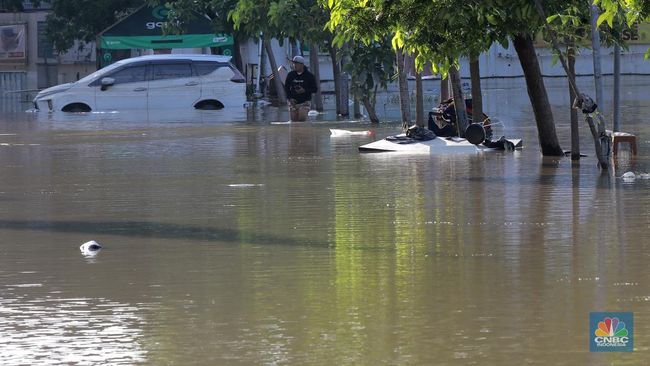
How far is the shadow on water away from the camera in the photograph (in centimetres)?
1177

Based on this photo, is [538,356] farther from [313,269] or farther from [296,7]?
[296,7]

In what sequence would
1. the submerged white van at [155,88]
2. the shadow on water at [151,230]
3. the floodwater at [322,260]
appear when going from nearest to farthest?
the floodwater at [322,260] < the shadow on water at [151,230] < the submerged white van at [155,88]

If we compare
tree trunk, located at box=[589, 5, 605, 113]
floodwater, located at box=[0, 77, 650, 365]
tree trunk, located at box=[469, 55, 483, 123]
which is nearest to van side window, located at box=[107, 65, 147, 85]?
tree trunk, located at box=[469, 55, 483, 123]

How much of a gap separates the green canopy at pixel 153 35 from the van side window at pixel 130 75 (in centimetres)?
472

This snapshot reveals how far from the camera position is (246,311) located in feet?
28.6

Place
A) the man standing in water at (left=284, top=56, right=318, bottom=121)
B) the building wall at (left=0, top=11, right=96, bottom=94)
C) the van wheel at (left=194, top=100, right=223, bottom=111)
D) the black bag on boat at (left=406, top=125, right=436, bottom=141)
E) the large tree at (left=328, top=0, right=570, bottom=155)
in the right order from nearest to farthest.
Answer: the large tree at (left=328, top=0, right=570, bottom=155), the black bag on boat at (left=406, top=125, right=436, bottom=141), the man standing in water at (left=284, top=56, right=318, bottom=121), the van wheel at (left=194, top=100, right=223, bottom=111), the building wall at (left=0, top=11, right=96, bottom=94)

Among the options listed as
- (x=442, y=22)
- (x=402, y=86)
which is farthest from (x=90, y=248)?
(x=402, y=86)

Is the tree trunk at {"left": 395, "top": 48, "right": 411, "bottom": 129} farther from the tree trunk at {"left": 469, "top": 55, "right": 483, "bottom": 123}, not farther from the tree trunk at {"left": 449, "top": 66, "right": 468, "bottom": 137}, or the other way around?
the tree trunk at {"left": 469, "top": 55, "right": 483, "bottom": 123}

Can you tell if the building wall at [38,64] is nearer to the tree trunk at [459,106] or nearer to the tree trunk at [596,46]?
the tree trunk at [459,106]

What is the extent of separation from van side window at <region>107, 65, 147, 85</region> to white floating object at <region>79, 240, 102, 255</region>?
1038 inches

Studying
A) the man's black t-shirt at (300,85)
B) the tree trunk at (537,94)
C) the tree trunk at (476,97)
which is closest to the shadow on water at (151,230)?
the tree trunk at (537,94)

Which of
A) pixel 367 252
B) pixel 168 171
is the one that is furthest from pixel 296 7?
pixel 367 252

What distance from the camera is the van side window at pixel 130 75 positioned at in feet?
123

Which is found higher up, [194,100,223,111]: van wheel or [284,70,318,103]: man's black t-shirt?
[284,70,318,103]: man's black t-shirt
